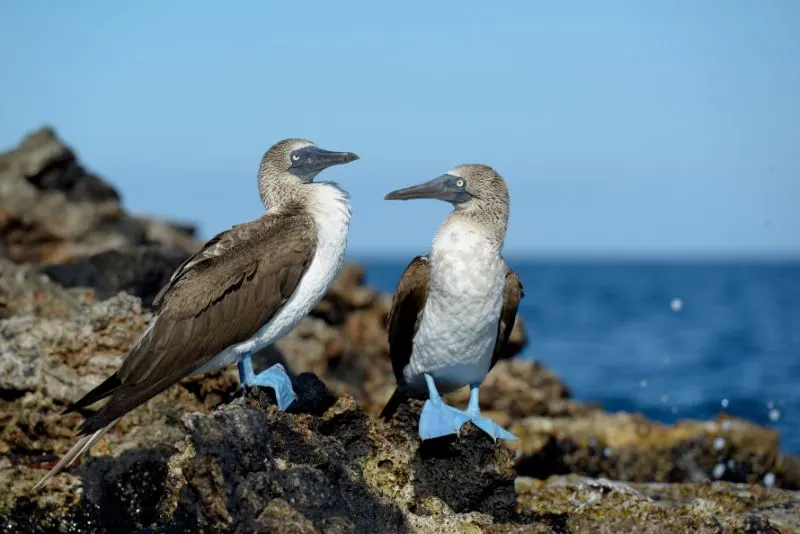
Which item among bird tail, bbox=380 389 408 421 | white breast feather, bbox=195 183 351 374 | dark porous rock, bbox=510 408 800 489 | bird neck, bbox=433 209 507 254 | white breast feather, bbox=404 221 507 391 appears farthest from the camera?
dark porous rock, bbox=510 408 800 489

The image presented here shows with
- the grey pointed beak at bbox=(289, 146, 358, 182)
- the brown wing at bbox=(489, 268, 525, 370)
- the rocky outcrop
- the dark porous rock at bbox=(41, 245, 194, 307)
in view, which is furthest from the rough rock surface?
the rocky outcrop

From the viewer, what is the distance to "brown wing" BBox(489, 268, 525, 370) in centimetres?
730

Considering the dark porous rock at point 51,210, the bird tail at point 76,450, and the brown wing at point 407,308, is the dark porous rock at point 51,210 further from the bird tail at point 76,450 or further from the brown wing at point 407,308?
the bird tail at point 76,450

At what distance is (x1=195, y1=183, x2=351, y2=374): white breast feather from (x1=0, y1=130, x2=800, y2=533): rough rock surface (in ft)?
0.89

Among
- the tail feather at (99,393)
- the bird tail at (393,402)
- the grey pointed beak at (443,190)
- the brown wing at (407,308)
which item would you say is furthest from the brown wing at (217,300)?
the bird tail at (393,402)

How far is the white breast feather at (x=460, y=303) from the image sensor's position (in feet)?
23.0

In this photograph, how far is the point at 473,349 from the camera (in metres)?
7.14

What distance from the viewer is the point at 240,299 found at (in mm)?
6703

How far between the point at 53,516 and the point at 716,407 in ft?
56.3

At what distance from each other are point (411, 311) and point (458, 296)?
1.35ft

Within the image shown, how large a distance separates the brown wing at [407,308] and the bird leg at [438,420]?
28.7 inches

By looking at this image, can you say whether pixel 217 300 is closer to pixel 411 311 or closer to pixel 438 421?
pixel 411 311

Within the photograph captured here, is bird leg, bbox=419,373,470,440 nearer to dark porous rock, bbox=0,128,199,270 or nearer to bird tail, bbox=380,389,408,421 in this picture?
bird tail, bbox=380,389,408,421

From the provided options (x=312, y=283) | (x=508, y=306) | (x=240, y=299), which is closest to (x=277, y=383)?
(x=240, y=299)
